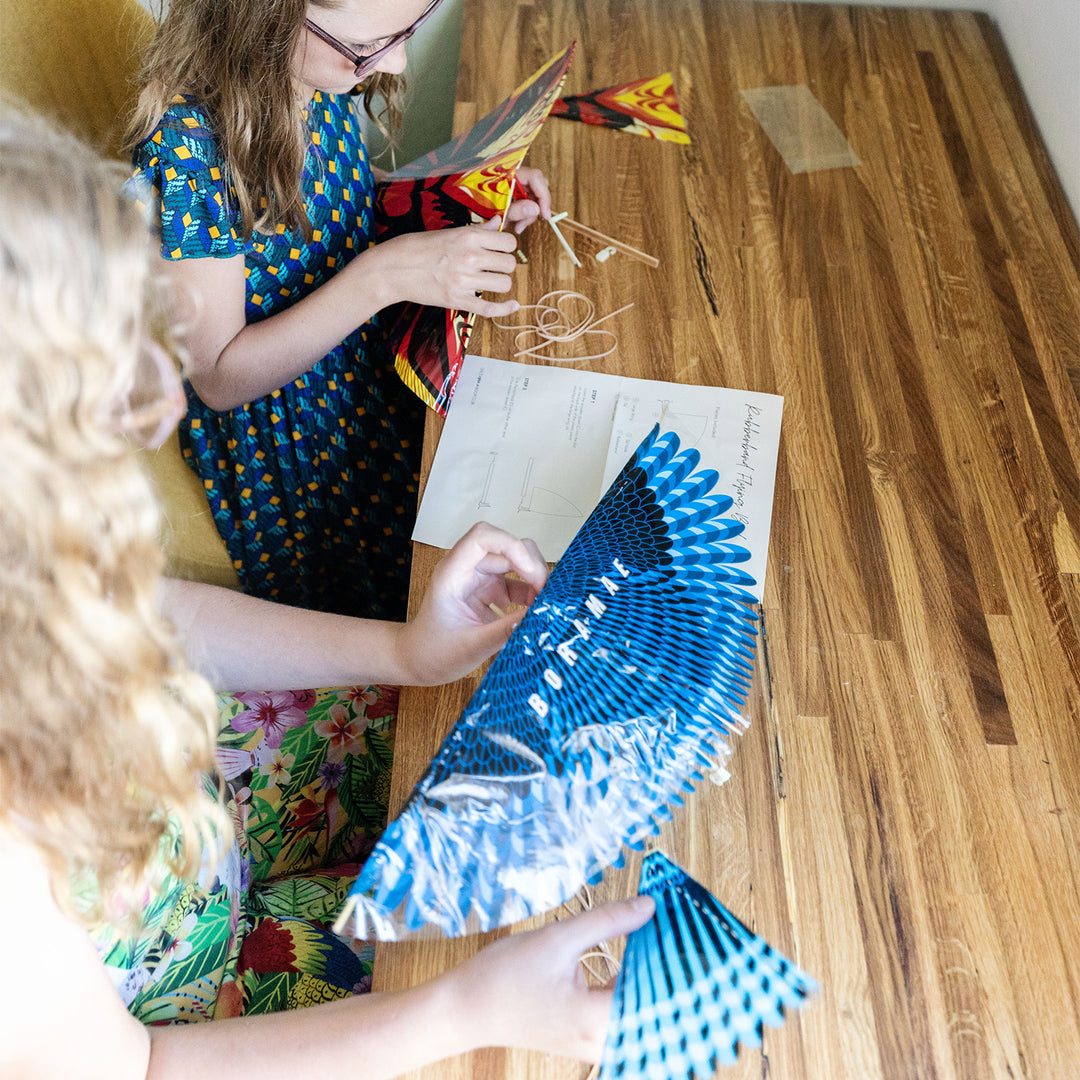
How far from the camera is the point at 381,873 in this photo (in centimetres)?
50

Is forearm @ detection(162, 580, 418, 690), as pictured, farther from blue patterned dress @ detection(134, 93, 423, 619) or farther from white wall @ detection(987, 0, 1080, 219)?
white wall @ detection(987, 0, 1080, 219)

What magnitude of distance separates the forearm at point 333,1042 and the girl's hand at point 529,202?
795 millimetres

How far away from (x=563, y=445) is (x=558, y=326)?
0.16 meters

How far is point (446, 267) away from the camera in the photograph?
2.98 feet

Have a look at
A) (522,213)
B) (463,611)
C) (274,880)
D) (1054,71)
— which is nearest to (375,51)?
(522,213)

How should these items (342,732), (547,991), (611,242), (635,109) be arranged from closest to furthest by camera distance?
(547,991) → (342,732) → (611,242) → (635,109)

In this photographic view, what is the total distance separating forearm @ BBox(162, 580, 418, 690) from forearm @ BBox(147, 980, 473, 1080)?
26 cm

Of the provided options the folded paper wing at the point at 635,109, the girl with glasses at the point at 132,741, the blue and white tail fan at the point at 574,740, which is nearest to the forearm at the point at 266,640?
the girl with glasses at the point at 132,741

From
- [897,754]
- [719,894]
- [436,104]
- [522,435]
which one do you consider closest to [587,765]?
[719,894]

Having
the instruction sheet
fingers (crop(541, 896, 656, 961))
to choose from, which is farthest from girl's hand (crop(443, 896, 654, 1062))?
the instruction sheet

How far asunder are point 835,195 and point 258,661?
0.84 metres

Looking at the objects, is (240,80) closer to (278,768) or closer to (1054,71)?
(278,768)

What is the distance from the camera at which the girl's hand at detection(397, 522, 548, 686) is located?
2.27ft

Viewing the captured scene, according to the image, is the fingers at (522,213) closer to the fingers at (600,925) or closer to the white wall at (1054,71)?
the white wall at (1054,71)
